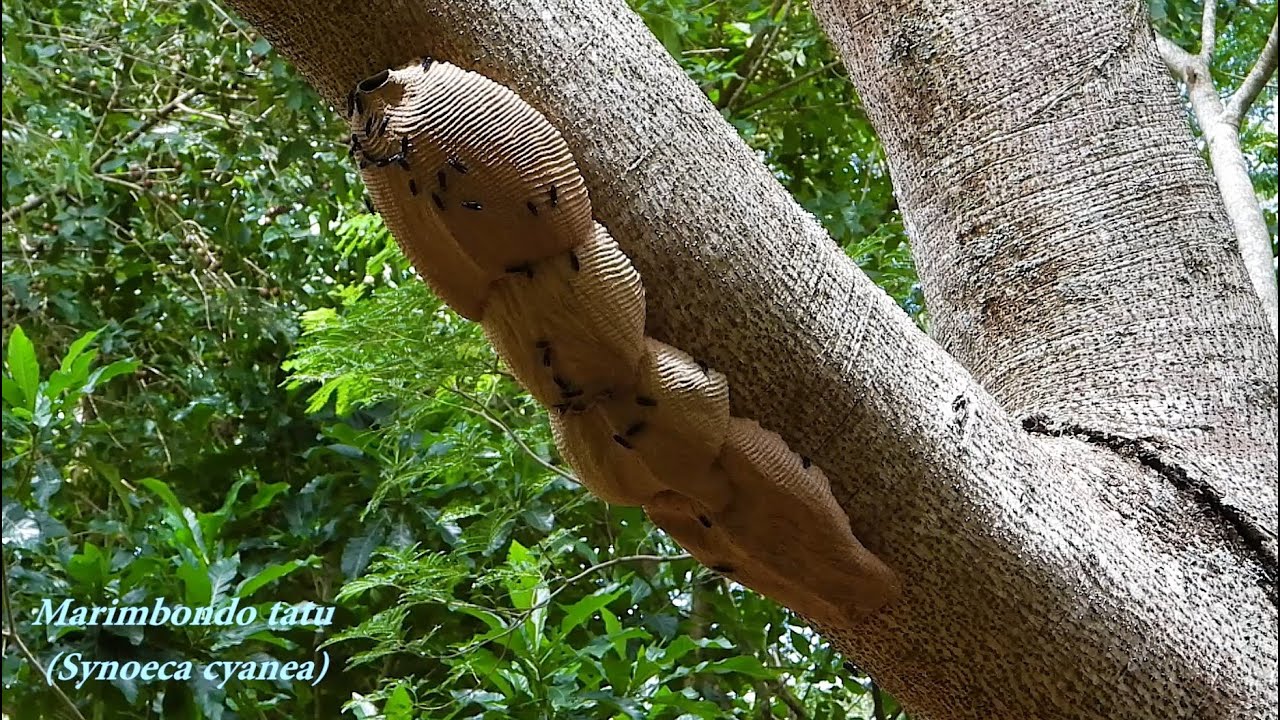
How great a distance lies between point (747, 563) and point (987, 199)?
47 centimetres

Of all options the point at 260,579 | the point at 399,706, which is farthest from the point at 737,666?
the point at 260,579

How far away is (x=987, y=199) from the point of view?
1.05 metres

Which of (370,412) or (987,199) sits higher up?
(370,412)

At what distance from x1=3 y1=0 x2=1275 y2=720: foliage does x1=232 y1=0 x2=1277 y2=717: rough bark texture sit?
0.71m

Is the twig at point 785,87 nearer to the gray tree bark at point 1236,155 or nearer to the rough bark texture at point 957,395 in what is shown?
the gray tree bark at point 1236,155

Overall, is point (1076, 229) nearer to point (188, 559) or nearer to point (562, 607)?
point (562, 607)

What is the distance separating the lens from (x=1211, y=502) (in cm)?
85

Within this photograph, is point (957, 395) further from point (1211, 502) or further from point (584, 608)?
point (584, 608)

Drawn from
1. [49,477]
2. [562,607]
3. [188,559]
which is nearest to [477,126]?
[562,607]

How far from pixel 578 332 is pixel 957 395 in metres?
0.27

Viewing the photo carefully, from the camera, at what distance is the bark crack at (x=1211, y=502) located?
832 mm

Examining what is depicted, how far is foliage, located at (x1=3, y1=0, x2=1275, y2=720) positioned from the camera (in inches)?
62.8

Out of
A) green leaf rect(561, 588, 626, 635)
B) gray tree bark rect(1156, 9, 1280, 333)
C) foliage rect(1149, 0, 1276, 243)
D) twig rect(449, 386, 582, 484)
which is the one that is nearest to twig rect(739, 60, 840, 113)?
foliage rect(1149, 0, 1276, 243)

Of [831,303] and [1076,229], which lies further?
[1076,229]
